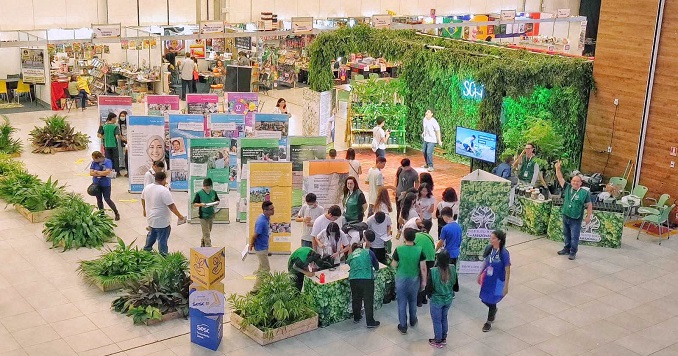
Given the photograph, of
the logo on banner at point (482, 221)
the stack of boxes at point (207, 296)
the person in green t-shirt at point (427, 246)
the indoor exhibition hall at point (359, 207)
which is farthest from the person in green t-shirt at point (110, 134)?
the person in green t-shirt at point (427, 246)

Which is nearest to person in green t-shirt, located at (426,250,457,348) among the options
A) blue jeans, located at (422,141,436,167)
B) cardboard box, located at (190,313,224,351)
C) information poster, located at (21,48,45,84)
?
cardboard box, located at (190,313,224,351)

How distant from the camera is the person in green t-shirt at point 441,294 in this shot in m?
9.40

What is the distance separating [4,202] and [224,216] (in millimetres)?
4018

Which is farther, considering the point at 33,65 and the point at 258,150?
the point at 33,65

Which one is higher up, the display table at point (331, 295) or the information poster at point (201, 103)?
the information poster at point (201, 103)

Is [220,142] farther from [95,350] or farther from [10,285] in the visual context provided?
[95,350]

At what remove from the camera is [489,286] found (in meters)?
10.3

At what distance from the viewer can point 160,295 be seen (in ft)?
34.2

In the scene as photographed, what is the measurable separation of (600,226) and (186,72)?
14.6 m

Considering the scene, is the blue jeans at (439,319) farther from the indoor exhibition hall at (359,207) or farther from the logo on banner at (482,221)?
the logo on banner at (482,221)

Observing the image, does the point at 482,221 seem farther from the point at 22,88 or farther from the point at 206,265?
the point at 22,88

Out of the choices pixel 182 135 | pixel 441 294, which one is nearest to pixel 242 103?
pixel 182 135

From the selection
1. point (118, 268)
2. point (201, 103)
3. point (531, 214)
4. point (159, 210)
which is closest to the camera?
point (118, 268)

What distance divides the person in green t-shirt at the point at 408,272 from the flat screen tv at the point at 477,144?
245 inches
